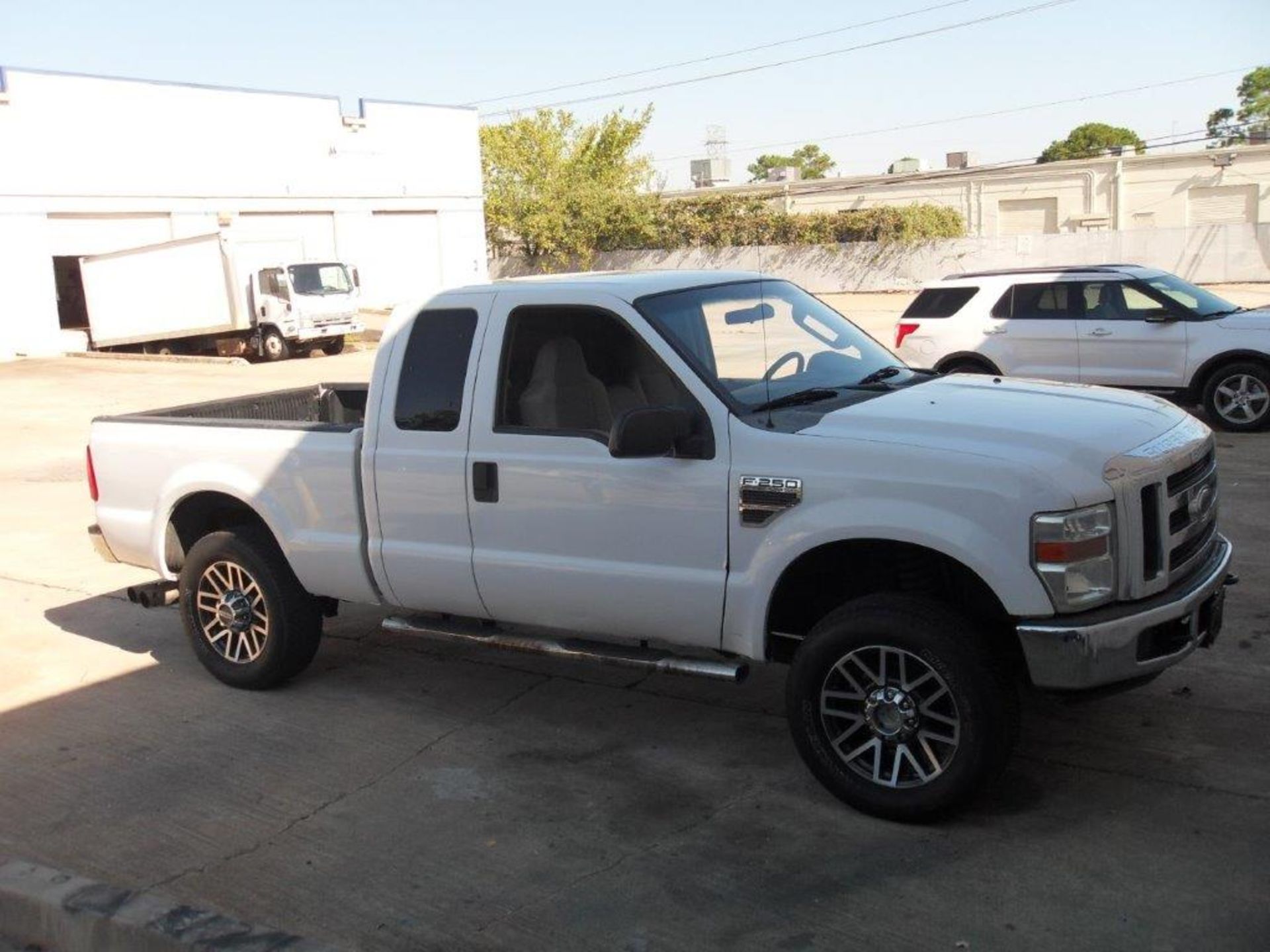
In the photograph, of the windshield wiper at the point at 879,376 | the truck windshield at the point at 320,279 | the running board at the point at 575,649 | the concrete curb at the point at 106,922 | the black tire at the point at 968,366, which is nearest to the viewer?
the concrete curb at the point at 106,922

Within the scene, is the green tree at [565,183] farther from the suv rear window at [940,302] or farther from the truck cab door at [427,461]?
the truck cab door at [427,461]

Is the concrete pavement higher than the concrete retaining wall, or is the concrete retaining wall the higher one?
the concrete retaining wall

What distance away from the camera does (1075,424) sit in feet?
15.1

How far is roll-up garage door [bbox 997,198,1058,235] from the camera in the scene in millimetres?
53281

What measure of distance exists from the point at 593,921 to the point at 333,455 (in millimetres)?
2672

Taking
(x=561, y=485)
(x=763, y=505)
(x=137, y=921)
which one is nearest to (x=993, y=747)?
(x=763, y=505)

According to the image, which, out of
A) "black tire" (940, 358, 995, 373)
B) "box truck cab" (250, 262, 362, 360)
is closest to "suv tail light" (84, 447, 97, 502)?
"black tire" (940, 358, 995, 373)

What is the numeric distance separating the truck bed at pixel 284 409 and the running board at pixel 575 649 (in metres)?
1.42

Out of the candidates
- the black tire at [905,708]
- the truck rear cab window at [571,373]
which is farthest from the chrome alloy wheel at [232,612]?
the black tire at [905,708]

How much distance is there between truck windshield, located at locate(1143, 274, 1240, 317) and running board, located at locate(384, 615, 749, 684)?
9.50 m

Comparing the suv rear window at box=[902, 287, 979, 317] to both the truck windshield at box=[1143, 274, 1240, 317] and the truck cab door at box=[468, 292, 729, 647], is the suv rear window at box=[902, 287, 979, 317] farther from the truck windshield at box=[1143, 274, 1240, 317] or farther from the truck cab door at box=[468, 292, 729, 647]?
the truck cab door at box=[468, 292, 729, 647]

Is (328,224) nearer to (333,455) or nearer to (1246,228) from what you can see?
(1246,228)

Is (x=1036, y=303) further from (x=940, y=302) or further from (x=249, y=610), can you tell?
(x=249, y=610)

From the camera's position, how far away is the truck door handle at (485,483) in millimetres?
5367
